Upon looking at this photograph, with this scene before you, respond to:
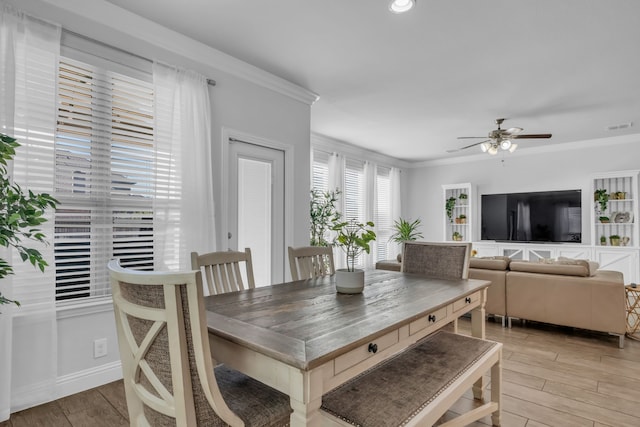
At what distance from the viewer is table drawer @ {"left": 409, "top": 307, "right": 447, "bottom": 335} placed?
1573 millimetres

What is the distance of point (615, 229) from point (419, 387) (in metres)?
6.40

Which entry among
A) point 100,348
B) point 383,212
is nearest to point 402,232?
point 383,212

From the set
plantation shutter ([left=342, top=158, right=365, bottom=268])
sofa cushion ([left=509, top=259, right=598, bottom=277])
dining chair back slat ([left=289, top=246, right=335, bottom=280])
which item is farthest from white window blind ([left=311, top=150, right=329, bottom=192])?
dining chair back slat ([left=289, top=246, right=335, bottom=280])

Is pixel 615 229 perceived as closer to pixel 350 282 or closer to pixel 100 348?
pixel 350 282

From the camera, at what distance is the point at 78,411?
2168 millimetres

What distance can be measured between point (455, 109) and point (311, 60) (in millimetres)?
2281

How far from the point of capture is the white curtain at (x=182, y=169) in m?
2.81

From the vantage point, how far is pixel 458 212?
7.62m

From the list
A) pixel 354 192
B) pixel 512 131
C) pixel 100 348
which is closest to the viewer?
pixel 100 348

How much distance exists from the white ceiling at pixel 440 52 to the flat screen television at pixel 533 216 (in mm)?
1779

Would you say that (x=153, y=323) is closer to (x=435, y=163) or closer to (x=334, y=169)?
(x=334, y=169)

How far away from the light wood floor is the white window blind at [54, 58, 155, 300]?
71cm

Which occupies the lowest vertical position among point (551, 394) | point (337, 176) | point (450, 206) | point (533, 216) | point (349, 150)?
point (551, 394)

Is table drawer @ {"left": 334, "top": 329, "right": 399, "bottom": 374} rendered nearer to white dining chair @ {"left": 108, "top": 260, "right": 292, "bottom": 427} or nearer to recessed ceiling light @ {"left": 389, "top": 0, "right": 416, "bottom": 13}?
white dining chair @ {"left": 108, "top": 260, "right": 292, "bottom": 427}
